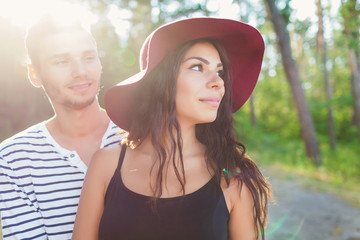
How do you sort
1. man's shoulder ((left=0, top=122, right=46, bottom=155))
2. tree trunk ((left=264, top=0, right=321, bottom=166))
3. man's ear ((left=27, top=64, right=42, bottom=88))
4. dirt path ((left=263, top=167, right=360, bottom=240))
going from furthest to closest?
tree trunk ((left=264, top=0, right=321, bottom=166)) → dirt path ((left=263, top=167, right=360, bottom=240)) → man's ear ((left=27, top=64, right=42, bottom=88)) → man's shoulder ((left=0, top=122, right=46, bottom=155))

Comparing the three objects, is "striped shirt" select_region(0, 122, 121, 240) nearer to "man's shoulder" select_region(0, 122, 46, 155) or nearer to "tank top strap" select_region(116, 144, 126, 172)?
"man's shoulder" select_region(0, 122, 46, 155)

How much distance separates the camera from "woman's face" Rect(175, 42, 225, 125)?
2.03 meters

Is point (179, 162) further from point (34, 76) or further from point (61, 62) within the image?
point (34, 76)

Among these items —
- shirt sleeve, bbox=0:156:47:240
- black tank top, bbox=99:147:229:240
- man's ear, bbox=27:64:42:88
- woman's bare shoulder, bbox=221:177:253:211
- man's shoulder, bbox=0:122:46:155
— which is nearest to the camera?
black tank top, bbox=99:147:229:240

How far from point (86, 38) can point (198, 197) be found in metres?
1.41

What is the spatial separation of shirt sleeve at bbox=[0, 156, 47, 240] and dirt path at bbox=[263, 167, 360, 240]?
3.70 meters

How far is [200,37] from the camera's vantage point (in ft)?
6.93

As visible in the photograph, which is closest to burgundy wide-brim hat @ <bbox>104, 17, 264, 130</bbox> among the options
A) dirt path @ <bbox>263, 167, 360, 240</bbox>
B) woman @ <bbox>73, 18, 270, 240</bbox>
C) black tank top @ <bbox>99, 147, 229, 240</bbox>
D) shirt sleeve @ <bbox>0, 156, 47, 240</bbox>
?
woman @ <bbox>73, 18, 270, 240</bbox>

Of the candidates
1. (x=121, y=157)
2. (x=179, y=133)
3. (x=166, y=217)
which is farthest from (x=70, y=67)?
(x=166, y=217)

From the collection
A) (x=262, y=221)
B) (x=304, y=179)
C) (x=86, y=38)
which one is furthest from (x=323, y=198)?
(x=86, y=38)

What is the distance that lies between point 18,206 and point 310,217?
561 cm

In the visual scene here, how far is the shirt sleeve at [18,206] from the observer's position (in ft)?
7.77

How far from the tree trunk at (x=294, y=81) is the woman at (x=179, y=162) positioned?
28.3 feet

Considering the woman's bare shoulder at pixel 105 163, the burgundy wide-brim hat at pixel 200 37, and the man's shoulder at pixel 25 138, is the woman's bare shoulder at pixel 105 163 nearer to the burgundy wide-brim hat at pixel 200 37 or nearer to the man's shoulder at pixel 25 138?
the burgundy wide-brim hat at pixel 200 37
